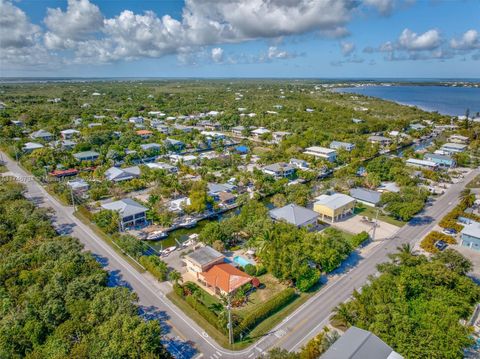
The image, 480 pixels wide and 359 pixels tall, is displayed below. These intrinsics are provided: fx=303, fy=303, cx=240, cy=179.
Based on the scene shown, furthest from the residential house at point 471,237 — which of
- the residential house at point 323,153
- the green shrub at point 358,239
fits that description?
the residential house at point 323,153

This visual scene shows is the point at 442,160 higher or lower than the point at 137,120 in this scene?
lower

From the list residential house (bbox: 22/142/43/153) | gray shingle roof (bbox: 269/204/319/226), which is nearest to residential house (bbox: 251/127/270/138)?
gray shingle roof (bbox: 269/204/319/226)

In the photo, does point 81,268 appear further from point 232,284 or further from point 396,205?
point 396,205

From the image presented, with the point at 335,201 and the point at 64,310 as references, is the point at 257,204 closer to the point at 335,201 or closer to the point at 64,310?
the point at 335,201

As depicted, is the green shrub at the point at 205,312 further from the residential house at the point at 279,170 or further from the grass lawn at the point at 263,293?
the residential house at the point at 279,170

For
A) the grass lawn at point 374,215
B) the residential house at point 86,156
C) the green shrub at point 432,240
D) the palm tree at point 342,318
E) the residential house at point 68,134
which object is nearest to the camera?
the palm tree at point 342,318

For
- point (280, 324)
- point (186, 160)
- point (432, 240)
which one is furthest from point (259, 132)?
point (280, 324)
